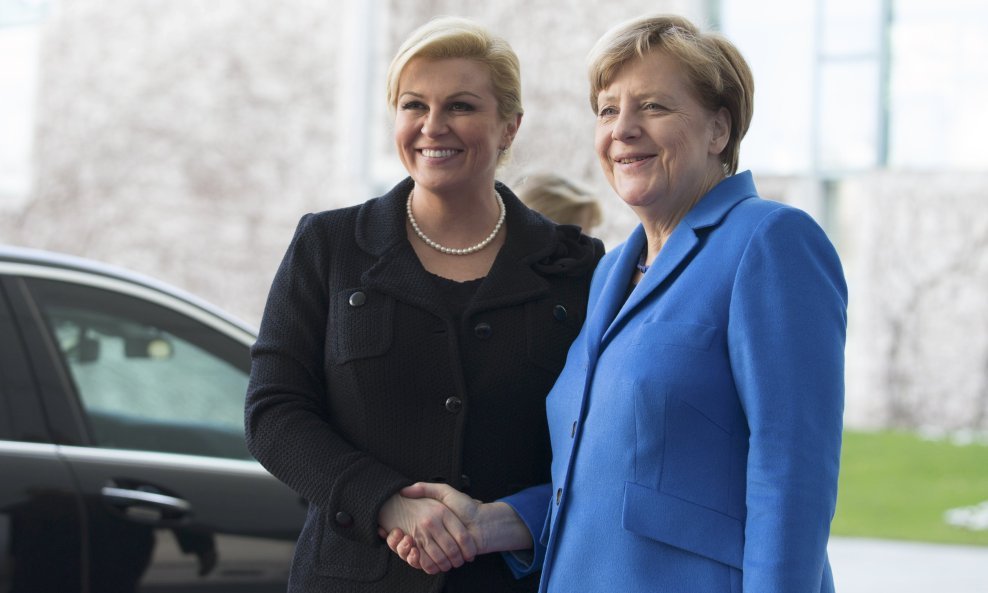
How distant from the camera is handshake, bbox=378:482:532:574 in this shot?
2146mm

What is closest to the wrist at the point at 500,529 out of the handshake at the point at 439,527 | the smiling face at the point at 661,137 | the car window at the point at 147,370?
the handshake at the point at 439,527

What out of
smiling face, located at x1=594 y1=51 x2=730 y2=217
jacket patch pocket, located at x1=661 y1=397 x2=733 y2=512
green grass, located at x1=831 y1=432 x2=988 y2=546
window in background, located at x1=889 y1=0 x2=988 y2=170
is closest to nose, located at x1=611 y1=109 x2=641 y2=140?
smiling face, located at x1=594 y1=51 x2=730 y2=217

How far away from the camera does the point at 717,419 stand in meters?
1.91

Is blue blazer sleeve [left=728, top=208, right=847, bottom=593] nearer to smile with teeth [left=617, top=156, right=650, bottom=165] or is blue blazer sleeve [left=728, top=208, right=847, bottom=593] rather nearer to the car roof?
smile with teeth [left=617, top=156, right=650, bottom=165]

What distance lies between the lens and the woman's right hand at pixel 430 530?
2145 mm

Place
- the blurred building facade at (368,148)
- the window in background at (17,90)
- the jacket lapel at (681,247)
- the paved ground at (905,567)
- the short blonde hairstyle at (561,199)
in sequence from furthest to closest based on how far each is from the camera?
the window in background at (17,90) → the blurred building facade at (368,148) → the paved ground at (905,567) → the short blonde hairstyle at (561,199) → the jacket lapel at (681,247)

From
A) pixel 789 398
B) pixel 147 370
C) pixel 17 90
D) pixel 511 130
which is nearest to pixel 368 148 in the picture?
pixel 17 90

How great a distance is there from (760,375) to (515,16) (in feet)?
37.5

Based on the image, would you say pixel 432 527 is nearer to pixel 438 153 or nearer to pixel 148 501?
pixel 438 153

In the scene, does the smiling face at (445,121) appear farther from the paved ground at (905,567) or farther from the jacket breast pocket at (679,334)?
the paved ground at (905,567)

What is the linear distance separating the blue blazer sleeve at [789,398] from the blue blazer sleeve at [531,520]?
48 centimetres

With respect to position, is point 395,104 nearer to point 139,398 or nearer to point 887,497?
point 139,398

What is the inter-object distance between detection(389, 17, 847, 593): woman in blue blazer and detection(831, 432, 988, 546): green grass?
754 centimetres

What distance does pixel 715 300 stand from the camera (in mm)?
1956
